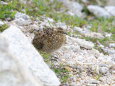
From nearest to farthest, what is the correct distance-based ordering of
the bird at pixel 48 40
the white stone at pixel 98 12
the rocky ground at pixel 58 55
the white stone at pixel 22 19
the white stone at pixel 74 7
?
the rocky ground at pixel 58 55 → the bird at pixel 48 40 → the white stone at pixel 22 19 → the white stone at pixel 74 7 → the white stone at pixel 98 12

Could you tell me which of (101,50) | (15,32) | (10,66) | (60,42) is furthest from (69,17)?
(10,66)

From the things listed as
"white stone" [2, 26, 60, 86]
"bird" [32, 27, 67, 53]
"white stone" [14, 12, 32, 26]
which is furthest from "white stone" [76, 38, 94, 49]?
"white stone" [2, 26, 60, 86]

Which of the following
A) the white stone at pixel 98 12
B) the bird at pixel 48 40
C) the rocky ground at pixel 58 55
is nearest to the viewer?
the rocky ground at pixel 58 55

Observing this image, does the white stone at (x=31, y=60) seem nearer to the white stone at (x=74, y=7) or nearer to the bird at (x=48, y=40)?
the bird at (x=48, y=40)

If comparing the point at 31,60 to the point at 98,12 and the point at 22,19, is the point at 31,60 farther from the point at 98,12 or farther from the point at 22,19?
the point at 98,12

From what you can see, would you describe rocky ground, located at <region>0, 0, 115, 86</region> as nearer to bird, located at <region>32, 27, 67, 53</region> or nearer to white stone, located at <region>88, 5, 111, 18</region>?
bird, located at <region>32, 27, 67, 53</region>

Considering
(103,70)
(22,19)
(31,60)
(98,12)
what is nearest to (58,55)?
(103,70)

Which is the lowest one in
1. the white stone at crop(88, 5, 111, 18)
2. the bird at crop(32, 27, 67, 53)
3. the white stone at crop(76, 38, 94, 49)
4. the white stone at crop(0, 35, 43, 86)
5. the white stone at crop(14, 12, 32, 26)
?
the white stone at crop(88, 5, 111, 18)

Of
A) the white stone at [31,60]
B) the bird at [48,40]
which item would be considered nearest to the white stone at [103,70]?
the bird at [48,40]

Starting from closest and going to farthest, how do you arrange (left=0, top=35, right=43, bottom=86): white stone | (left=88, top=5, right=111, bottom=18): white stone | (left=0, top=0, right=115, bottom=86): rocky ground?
(left=0, top=35, right=43, bottom=86): white stone
(left=0, top=0, right=115, bottom=86): rocky ground
(left=88, top=5, right=111, bottom=18): white stone
